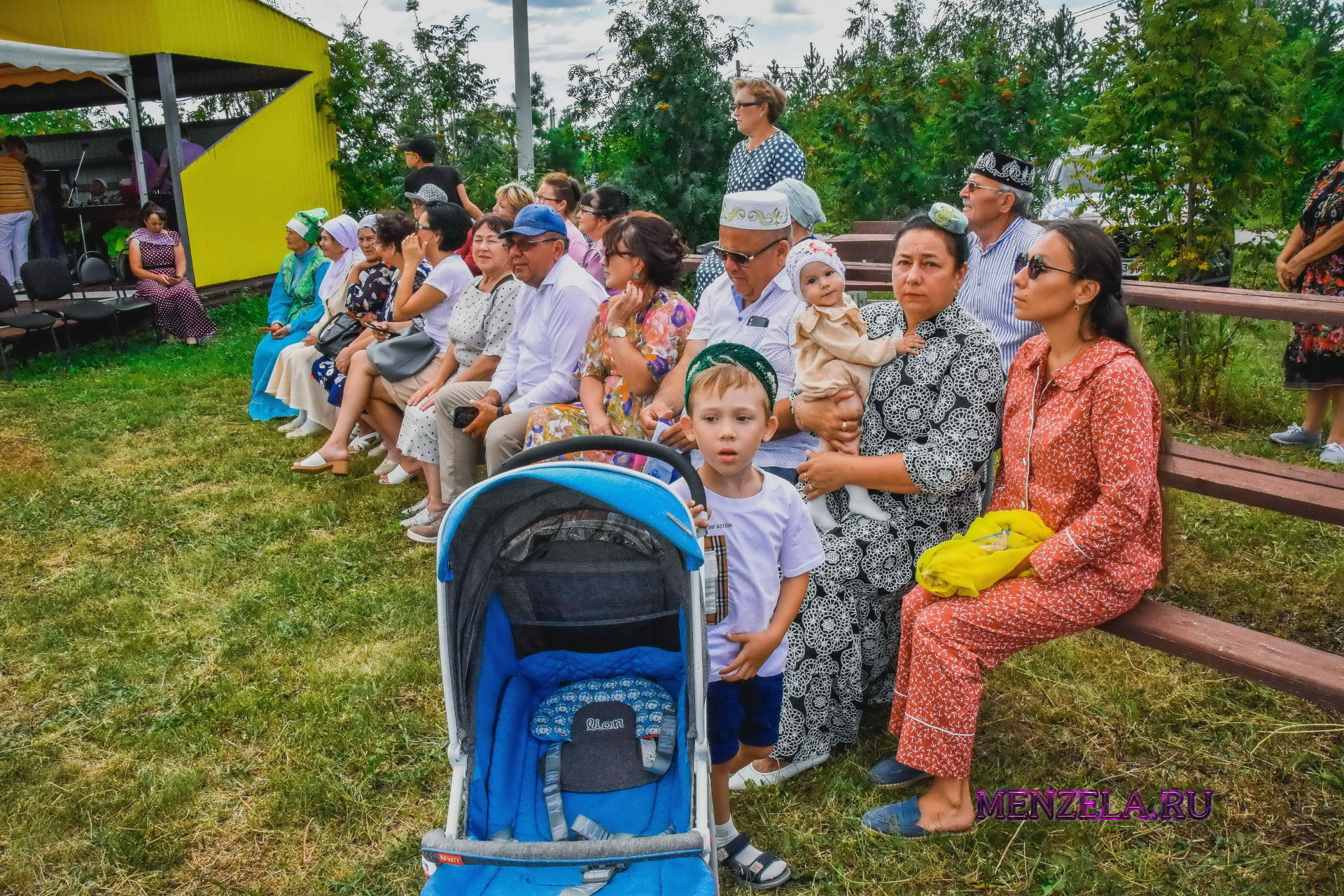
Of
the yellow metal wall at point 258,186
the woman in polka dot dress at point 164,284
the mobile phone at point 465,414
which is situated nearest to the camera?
the mobile phone at point 465,414

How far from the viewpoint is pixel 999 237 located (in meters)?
3.99

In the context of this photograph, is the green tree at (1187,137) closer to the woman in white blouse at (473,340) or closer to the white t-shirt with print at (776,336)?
the white t-shirt with print at (776,336)

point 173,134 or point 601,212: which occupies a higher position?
point 173,134

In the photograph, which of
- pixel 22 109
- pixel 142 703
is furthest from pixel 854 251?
pixel 22 109

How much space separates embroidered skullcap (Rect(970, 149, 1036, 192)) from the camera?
3.87m

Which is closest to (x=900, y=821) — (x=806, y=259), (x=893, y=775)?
(x=893, y=775)

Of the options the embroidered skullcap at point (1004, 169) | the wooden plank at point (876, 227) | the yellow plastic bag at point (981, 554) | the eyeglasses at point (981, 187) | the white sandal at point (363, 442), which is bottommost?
the white sandal at point (363, 442)

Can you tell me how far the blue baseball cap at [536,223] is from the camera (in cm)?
446

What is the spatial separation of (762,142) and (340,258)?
3.39 meters

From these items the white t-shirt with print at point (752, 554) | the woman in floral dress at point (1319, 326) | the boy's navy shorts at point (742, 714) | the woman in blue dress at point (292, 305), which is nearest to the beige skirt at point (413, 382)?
the woman in blue dress at point (292, 305)

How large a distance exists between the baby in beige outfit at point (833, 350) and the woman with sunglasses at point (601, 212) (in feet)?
9.07

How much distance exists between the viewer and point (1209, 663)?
243cm

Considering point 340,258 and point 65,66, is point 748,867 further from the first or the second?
point 65,66

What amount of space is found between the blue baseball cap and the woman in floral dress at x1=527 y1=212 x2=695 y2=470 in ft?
1.90
